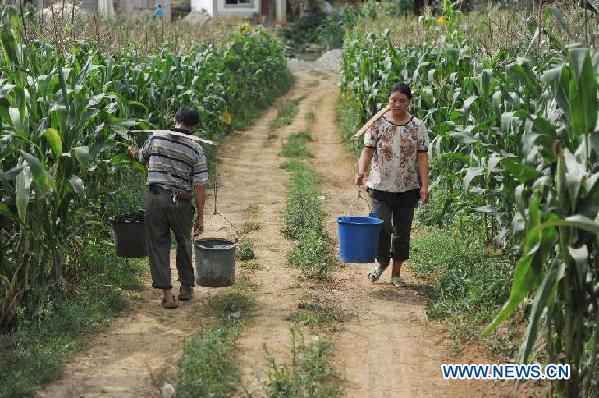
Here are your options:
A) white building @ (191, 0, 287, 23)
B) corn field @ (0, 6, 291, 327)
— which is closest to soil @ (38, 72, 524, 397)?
corn field @ (0, 6, 291, 327)

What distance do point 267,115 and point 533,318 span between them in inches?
690

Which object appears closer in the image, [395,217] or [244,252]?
[395,217]

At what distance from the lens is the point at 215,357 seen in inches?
229

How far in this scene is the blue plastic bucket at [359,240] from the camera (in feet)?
24.7

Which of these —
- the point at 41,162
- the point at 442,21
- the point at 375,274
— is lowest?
the point at 375,274

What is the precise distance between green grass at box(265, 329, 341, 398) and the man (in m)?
1.49

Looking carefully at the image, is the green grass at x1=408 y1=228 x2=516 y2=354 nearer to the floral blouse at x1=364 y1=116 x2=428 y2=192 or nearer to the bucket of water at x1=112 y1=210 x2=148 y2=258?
the floral blouse at x1=364 y1=116 x2=428 y2=192

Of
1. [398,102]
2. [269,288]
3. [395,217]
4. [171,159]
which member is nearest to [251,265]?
[269,288]

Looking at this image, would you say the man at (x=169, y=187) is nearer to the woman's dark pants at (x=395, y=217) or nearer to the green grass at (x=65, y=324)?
the green grass at (x=65, y=324)

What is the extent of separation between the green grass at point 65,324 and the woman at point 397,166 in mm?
2265

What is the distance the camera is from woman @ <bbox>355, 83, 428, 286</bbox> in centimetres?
771

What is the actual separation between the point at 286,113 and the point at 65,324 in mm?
15342

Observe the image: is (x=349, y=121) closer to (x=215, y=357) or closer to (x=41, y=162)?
(x=41, y=162)

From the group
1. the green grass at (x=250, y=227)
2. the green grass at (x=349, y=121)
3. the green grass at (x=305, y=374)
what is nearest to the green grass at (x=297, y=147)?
the green grass at (x=349, y=121)
